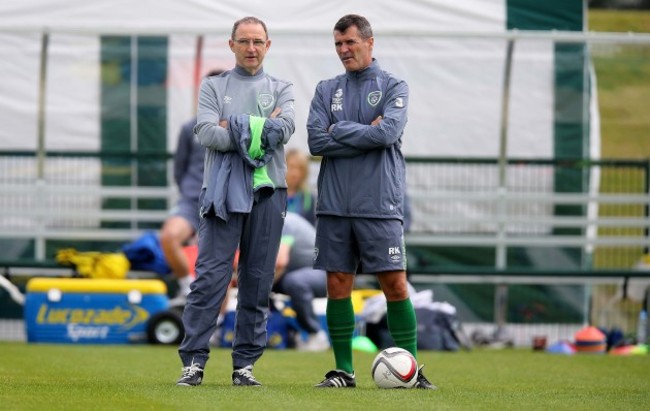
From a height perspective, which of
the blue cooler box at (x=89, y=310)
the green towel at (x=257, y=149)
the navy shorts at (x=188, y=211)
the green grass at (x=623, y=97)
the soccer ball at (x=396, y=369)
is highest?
the green grass at (x=623, y=97)

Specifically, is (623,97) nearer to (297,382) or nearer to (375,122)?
(297,382)

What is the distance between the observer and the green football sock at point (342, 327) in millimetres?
7812

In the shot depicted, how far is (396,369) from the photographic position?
760 cm

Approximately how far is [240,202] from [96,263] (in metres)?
5.49

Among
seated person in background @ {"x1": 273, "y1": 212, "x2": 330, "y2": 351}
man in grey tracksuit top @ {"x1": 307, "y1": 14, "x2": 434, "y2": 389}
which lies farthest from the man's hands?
seated person in background @ {"x1": 273, "y1": 212, "x2": 330, "y2": 351}

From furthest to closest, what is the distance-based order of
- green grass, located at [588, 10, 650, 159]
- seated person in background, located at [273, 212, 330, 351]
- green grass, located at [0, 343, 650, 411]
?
green grass, located at [588, 10, 650, 159] < seated person in background, located at [273, 212, 330, 351] < green grass, located at [0, 343, 650, 411]

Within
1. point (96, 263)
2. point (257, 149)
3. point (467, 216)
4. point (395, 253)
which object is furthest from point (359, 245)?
A: point (467, 216)

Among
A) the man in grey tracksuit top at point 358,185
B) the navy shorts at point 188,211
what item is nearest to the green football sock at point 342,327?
the man in grey tracksuit top at point 358,185

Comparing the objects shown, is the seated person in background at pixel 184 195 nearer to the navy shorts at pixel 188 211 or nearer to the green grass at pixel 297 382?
the navy shorts at pixel 188 211

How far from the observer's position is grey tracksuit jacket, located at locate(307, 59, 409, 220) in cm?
766

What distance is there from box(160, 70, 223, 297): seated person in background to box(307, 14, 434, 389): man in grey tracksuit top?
14.5 ft

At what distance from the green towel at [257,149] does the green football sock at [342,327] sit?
0.76m

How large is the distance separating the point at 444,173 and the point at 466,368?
162 inches

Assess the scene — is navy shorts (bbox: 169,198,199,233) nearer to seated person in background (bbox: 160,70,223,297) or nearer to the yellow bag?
seated person in background (bbox: 160,70,223,297)
